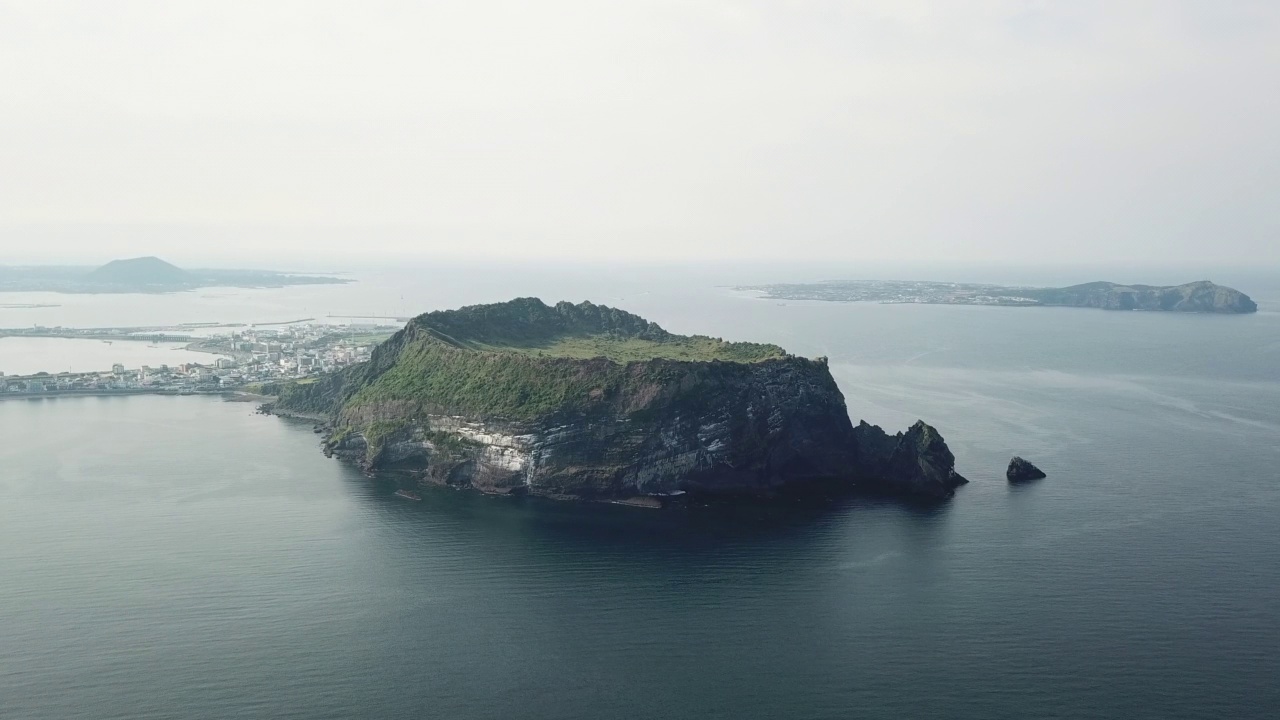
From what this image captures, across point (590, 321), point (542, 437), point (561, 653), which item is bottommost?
point (561, 653)

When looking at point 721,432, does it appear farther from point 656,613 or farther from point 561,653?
point 561,653

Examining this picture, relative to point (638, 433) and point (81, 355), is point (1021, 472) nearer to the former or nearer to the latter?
point (638, 433)

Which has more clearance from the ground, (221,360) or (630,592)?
(221,360)

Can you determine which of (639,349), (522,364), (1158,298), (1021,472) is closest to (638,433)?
(522,364)

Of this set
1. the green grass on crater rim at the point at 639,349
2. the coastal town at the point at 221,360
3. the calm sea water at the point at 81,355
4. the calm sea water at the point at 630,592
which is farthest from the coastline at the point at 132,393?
the green grass on crater rim at the point at 639,349

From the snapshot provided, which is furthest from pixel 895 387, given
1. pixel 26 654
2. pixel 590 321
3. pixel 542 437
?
pixel 26 654
